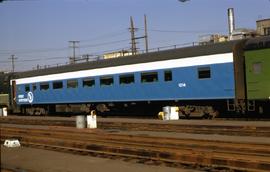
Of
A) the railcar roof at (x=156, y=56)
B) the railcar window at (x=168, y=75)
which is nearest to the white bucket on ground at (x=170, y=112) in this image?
the railcar window at (x=168, y=75)

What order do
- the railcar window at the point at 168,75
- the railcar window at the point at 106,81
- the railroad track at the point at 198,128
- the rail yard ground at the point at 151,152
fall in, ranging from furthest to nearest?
the railcar window at the point at 106,81 < the railcar window at the point at 168,75 < the railroad track at the point at 198,128 < the rail yard ground at the point at 151,152

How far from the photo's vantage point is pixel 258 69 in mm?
21453

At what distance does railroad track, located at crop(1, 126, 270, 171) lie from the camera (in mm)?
10258

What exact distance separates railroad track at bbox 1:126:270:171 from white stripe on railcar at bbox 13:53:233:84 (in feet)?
26.2

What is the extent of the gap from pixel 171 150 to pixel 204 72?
11.9 m

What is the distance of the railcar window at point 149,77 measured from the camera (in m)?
26.6

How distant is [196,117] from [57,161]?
14.0m

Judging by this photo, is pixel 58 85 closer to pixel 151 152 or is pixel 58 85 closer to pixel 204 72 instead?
pixel 204 72

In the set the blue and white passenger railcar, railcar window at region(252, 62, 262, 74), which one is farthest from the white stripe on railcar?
railcar window at region(252, 62, 262, 74)

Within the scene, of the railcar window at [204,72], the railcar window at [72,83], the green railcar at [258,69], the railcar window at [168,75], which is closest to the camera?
the green railcar at [258,69]

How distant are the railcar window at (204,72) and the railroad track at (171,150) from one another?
25.3 feet

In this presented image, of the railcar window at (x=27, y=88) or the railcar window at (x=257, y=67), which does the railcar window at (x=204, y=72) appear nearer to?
the railcar window at (x=257, y=67)

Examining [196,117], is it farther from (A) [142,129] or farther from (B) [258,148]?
(B) [258,148]

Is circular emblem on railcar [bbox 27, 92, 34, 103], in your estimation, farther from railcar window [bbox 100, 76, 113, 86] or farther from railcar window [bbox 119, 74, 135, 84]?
railcar window [bbox 119, 74, 135, 84]
